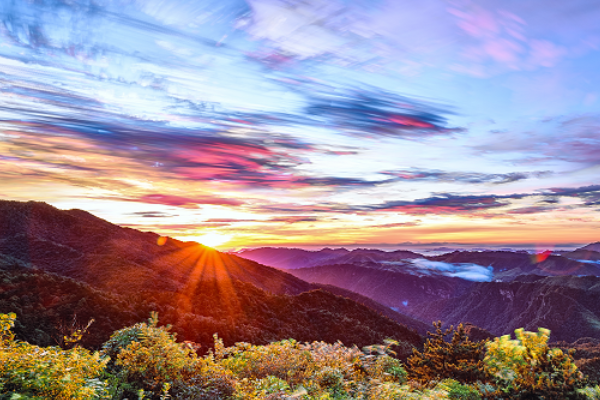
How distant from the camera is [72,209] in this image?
94062 millimetres

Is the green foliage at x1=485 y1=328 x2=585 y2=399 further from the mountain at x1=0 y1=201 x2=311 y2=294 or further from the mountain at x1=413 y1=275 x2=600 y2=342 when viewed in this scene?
the mountain at x1=413 y1=275 x2=600 y2=342

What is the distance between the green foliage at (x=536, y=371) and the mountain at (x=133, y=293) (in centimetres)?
1779

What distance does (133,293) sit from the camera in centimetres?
4216

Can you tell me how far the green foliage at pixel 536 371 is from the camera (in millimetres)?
10070

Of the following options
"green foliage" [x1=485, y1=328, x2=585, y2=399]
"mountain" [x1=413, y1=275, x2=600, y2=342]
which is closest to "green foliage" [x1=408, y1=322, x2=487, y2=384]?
"green foliage" [x1=485, y1=328, x2=585, y2=399]

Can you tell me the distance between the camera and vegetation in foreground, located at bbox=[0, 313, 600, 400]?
650cm

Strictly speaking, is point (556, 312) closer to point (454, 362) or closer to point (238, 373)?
point (454, 362)

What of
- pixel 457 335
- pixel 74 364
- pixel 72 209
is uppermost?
pixel 72 209

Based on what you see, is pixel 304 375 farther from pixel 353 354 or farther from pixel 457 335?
pixel 457 335

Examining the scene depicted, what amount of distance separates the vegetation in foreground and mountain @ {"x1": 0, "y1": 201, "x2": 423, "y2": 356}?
29.9 ft

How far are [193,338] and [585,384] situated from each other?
103ft

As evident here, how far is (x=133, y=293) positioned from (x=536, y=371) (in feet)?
136

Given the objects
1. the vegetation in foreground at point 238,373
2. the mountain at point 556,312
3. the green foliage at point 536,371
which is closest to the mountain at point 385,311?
the mountain at point 556,312

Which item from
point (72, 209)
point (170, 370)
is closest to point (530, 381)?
point (170, 370)
